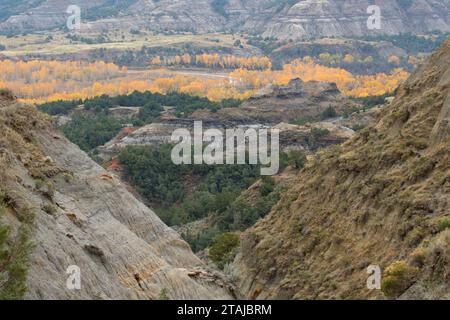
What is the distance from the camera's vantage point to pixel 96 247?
2445 centimetres

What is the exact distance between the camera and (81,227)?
85.4 feet

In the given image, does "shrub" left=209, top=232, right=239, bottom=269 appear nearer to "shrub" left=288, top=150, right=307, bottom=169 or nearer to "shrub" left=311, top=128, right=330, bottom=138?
"shrub" left=288, top=150, right=307, bottom=169

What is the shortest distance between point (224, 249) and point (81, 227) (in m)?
16.3

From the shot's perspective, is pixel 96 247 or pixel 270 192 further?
pixel 270 192

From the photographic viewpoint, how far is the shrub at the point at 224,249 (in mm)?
39487

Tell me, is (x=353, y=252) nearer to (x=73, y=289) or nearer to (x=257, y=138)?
(x=73, y=289)

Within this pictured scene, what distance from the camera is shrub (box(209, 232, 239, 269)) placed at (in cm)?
3949

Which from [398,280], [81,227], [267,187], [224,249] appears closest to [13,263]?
[81,227]

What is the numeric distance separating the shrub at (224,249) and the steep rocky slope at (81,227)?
599 centimetres

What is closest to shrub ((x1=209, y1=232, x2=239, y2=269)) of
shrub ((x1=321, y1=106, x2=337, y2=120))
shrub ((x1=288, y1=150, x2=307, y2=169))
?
shrub ((x1=288, y1=150, x2=307, y2=169))

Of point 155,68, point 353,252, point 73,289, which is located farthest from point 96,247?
point 155,68

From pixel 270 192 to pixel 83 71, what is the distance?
134671mm

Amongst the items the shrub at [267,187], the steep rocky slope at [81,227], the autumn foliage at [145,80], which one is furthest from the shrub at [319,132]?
the autumn foliage at [145,80]

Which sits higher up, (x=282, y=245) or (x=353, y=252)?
(x=353, y=252)
